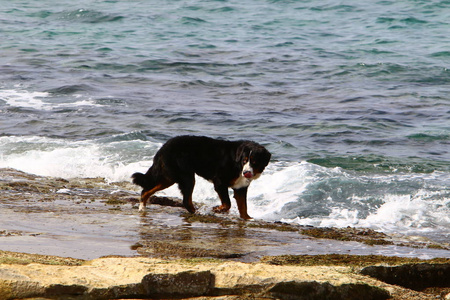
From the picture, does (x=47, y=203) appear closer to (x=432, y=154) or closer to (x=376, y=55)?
(x=432, y=154)

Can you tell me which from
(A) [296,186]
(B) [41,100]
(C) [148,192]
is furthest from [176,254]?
(B) [41,100]

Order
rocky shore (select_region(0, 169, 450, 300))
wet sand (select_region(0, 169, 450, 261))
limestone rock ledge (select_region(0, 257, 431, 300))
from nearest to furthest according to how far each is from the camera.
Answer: limestone rock ledge (select_region(0, 257, 431, 300))
rocky shore (select_region(0, 169, 450, 300))
wet sand (select_region(0, 169, 450, 261))

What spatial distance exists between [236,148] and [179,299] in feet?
14.0

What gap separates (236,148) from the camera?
27.9ft

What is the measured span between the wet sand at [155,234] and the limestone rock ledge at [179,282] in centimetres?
136

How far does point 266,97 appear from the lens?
18453 mm

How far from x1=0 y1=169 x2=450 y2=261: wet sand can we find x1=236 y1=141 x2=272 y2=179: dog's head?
586 mm

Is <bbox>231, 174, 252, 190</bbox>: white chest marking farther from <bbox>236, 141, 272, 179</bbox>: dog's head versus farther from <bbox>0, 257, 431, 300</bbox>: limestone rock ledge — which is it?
<bbox>0, 257, 431, 300</bbox>: limestone rock ledge

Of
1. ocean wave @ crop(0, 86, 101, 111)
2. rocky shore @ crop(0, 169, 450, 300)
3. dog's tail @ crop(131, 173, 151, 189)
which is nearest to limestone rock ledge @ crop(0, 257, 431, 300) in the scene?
rocky shore @ crop(0, 169, 450, 300)

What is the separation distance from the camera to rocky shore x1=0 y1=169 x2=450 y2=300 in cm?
438

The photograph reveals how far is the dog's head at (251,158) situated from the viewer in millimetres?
8117

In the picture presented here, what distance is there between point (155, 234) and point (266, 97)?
11692mm

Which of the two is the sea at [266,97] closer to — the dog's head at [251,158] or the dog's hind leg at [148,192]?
the dog's head at [251,158]

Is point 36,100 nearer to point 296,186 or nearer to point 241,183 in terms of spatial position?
point 296,186
